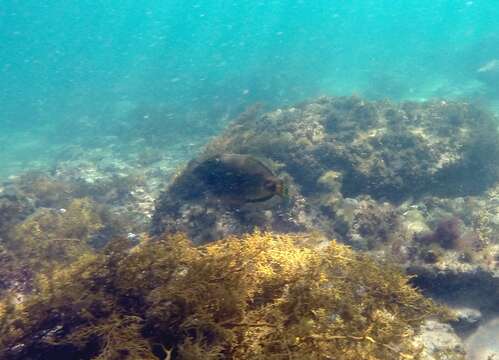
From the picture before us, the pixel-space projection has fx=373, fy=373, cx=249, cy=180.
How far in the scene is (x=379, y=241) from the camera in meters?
7.02

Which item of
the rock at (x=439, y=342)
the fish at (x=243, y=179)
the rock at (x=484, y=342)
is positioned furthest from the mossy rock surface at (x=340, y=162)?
the rock at (x=484, y=342)

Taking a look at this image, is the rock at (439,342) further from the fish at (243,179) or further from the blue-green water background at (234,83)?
the blue-green water background at (234,83)

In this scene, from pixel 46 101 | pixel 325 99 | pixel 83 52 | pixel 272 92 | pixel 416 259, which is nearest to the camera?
pixel 416 259

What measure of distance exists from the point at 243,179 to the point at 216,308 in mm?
1980

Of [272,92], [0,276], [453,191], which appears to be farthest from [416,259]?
[272,92]

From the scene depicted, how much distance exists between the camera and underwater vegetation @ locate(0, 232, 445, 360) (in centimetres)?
310

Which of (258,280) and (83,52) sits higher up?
(258,280)

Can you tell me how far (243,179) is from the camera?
4938 mm

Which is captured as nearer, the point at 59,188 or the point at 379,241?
the point at 379,241

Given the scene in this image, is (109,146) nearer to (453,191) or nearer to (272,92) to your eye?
(272,92)

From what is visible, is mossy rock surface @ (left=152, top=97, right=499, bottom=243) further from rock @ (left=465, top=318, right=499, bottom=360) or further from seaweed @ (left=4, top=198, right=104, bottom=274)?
rock @ (left=465, top=318, right=499, bottom=360)

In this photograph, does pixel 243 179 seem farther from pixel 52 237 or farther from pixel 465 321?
pixel 52 237

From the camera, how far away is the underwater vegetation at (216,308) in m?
3.10

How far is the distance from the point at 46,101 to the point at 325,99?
132 ft
